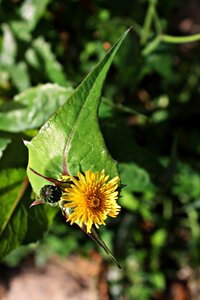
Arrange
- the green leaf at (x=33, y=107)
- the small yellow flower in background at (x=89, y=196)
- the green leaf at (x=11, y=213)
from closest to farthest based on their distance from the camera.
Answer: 1. the small yellow flower in background at (x=89, y=196)
2. the green leaf at (x=11, y=213)
3. the green leaf at (x=33, y=107)

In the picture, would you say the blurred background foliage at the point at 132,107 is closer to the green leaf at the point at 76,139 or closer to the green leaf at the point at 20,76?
the green leaf at the point at 20,76

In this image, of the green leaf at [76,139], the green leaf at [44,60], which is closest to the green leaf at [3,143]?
the green leaf at [76,139]

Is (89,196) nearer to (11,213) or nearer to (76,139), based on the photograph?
(76,139)

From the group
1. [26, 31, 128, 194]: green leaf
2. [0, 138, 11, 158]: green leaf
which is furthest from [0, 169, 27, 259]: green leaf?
[26, 31, 128, 194]: green leaf

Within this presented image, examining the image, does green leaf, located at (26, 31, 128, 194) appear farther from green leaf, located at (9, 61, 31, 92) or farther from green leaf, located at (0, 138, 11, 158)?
green leaf, located at (9, 61, 31, 92)

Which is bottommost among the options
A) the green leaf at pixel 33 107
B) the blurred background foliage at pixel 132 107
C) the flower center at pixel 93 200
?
the blurred background foliage at pixel 132 107

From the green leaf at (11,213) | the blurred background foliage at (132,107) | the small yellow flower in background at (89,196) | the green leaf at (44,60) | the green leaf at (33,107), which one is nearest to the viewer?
the small yellow flower in background at (89,196)
